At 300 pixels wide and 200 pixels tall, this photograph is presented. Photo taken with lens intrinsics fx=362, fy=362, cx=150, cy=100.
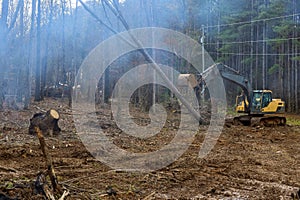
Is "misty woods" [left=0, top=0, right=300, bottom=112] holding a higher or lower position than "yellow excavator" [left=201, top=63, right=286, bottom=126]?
higher

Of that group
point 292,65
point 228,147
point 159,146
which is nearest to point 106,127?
point 159,146

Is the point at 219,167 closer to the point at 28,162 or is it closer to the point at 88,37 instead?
the point at 28,162

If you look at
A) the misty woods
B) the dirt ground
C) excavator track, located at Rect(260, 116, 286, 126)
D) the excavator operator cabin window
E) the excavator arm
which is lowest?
the dirt ground

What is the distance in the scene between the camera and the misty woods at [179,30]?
1995 cm

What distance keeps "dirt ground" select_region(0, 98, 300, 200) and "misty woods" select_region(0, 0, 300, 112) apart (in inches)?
368

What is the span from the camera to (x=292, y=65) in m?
22.1

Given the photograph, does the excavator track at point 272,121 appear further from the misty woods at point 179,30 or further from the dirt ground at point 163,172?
the misty woods at point 179,30

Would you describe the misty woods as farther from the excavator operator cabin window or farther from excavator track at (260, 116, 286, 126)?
excavator track at (260, 116, 286, 126)

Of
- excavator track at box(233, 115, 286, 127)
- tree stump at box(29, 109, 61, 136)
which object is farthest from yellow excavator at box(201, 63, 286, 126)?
tree stump at box(29, 109, 61, 136)

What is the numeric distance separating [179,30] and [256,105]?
34.7 ft

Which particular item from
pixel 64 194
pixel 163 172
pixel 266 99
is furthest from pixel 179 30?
pixel 64 194

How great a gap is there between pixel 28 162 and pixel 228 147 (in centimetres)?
437

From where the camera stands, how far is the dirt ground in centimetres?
434

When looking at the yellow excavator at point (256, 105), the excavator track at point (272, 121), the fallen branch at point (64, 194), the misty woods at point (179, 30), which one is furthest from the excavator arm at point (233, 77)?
the fallen branch at point (64, 194)
